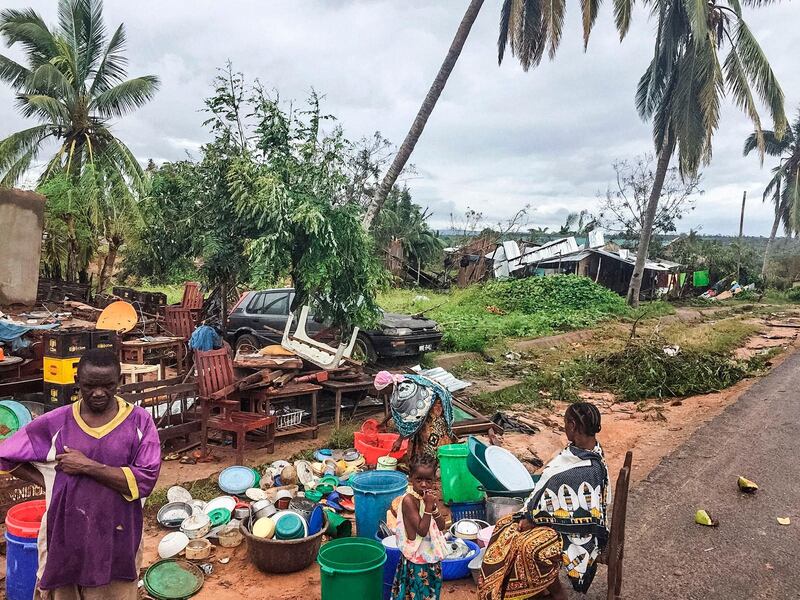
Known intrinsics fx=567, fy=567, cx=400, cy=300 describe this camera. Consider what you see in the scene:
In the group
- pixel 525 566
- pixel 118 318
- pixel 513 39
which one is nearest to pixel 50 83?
pixel 118 318

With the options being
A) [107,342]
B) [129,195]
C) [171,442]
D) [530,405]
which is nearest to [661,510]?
[530,405]

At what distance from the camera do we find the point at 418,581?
3223mm

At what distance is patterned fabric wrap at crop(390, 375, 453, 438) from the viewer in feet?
17.5

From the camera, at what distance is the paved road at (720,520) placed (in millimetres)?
3955

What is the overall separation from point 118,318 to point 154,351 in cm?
129

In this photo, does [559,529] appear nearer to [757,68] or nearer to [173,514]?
[173,514]

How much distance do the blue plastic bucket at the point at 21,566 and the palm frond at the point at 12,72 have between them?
1756cm

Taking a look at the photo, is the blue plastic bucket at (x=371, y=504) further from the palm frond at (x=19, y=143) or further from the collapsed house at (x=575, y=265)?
the collapsed house at (x=575, y=265)

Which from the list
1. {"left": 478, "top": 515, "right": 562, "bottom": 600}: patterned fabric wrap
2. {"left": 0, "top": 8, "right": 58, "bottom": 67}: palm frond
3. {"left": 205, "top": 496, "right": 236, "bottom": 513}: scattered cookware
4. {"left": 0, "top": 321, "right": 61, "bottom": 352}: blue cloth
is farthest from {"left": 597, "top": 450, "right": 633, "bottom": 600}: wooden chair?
{"left": 0, "top": 8, "right": 58, "bottom": 67}: palm frond

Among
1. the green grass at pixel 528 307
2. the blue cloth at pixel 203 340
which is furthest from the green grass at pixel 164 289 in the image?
the blue cloth at pixel 203 340

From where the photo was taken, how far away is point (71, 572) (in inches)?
93.0

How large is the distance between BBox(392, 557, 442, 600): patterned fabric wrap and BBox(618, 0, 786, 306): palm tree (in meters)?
16.6

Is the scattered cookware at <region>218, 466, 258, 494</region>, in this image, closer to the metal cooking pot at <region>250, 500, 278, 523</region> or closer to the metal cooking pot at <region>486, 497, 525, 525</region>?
the metal cooking pot at <region>250, 500, 278, 523</region>

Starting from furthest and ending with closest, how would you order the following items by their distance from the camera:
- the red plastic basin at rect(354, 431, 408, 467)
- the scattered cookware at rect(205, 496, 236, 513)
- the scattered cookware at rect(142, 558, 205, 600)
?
1. the red plastic basin at rect(354, 431, 408, 467)
2. the scattered cookware at rect(205, 496, 236, 513)
3. the scattered cookware at rect(142, 558, 205, 600)
